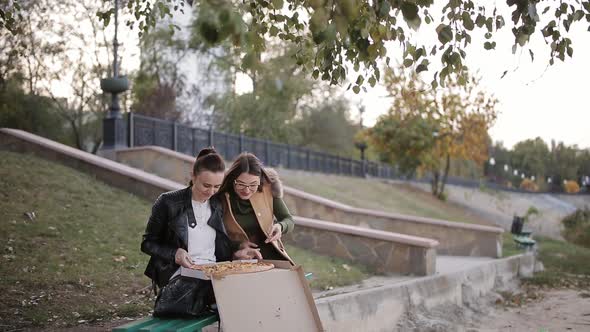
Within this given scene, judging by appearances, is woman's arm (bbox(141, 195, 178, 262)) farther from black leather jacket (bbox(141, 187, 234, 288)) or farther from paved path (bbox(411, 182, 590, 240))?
paved path (bbox(411, 182, 590, 240))

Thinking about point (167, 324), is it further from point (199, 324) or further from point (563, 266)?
point (563, 266)

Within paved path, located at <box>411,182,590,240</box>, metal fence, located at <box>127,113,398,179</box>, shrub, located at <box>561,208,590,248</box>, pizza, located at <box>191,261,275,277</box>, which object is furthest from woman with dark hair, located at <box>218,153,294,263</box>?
paved path, located at <box>411,182,590,240</box>

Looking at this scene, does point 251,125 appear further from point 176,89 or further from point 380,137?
point 380,137

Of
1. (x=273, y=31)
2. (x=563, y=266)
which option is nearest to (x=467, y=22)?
(x=273, y=31)

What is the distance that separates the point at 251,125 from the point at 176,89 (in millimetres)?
5023

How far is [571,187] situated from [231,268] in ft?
97.6

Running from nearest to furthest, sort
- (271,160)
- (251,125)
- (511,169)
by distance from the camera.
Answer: (271,160) → (251,125) → (511,169)

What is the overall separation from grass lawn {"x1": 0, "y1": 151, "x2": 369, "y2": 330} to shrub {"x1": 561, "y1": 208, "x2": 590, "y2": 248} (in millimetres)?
13171

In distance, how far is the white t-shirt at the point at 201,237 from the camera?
3.73 m

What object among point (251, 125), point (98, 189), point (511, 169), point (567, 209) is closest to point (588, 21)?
point (98, 189)

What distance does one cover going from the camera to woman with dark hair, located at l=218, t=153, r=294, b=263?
402 cm

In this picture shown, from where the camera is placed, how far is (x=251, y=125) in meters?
33.1

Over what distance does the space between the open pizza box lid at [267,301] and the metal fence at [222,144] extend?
12626 millimetres

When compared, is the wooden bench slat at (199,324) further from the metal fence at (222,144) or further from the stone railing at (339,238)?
the metal fence at (222,144)
